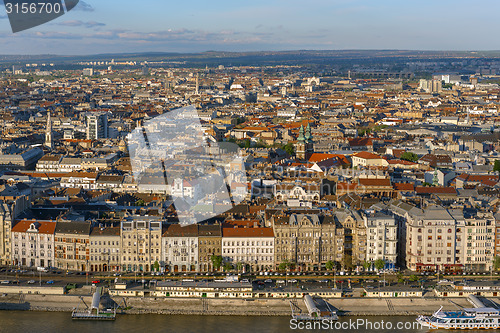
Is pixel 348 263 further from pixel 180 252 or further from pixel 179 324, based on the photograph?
pixel 179 324

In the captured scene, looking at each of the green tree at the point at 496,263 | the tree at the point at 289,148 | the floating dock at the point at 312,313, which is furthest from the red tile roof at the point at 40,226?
the tree at the point at 289,148

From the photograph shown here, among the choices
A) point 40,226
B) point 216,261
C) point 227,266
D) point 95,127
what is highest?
point 95,127

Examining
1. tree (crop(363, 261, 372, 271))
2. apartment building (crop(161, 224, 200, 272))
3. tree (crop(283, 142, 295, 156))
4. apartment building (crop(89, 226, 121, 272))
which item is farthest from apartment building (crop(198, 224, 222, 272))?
tree (crop(283, 142, 295, 156))

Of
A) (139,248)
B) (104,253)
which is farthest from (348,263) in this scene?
(104,253)

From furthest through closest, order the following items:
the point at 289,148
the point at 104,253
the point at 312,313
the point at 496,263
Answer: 1. the point at 289,148
2. the point at 496,263
3. the point at 104,253
4. the point at 312,313

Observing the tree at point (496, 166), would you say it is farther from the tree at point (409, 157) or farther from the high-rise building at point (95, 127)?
the high-rise building at point (95, 127)

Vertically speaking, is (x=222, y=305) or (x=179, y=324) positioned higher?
(x=222, y=305)

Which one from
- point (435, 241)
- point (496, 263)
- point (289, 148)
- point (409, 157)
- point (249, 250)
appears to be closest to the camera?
point (249, 250)
